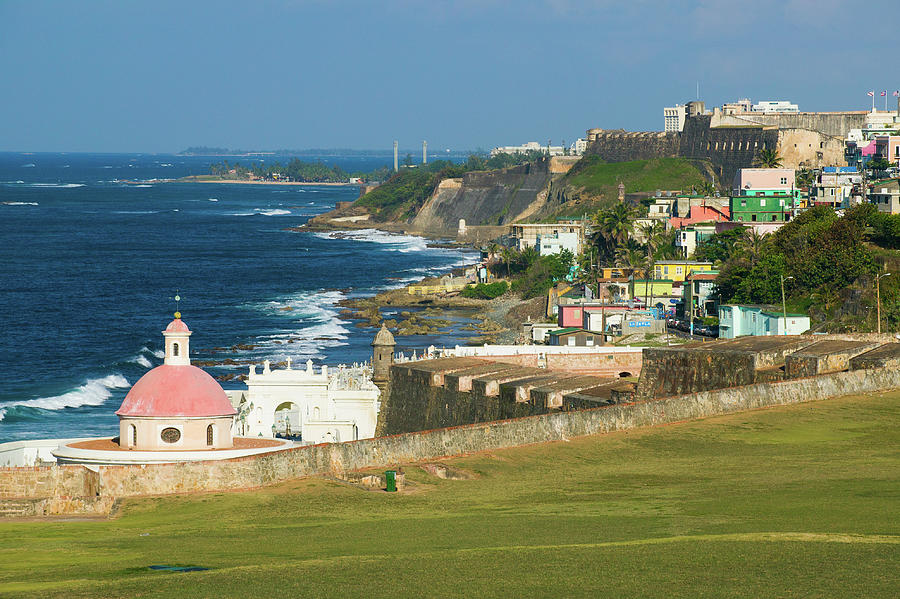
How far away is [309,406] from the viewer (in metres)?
50.8

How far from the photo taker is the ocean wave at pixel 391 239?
567 feet

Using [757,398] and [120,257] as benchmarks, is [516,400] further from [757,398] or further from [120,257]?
[120,257]

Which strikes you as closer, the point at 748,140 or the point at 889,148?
the point at 889,148

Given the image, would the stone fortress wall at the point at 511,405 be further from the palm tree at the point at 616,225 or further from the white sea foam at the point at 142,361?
the palm tree at the point at 616,225

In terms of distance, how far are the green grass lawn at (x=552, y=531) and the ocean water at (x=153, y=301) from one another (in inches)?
1262

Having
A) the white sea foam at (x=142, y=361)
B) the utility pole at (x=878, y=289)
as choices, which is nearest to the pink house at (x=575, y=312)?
the utility pole at (x=878, y=289)

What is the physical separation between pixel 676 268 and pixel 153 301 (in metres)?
45.1

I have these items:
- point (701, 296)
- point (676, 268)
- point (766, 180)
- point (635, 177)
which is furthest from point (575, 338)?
point (635, 177)

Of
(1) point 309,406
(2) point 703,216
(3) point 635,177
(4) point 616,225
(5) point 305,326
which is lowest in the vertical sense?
(5) point 305,326

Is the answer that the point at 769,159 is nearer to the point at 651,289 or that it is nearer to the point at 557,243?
the point at 557,243

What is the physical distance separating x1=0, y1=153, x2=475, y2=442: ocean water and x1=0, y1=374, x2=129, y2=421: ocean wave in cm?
9

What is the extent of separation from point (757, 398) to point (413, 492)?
37.8ft

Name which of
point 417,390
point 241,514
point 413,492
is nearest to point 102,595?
point 241,514

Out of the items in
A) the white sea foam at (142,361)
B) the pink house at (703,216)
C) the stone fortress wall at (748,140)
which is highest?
the stone fortress wall at (748,140)
